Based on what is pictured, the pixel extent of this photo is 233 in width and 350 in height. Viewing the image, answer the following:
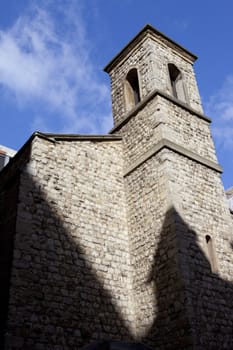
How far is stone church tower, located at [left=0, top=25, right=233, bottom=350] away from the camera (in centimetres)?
789

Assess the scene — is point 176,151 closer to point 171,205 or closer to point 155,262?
point 171,205

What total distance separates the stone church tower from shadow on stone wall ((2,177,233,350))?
0.08 ft

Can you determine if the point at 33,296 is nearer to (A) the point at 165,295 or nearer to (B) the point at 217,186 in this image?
(A) the point at 165,295

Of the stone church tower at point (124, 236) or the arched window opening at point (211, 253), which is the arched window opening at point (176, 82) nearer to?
the stone church tower at point (124, 236)

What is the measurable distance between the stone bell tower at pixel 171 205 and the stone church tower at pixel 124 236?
0.11 feet

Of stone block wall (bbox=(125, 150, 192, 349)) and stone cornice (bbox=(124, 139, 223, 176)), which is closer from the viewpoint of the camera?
stone block wall (bbox=(125, 150, 192, 349))

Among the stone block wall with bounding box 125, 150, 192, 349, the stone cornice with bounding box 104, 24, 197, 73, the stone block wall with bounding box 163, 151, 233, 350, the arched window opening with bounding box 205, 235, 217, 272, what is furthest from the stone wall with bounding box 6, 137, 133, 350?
the stone cornice with bounding box 104, 24, 197, 73

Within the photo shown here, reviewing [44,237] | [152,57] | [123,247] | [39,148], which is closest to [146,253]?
[123,247]

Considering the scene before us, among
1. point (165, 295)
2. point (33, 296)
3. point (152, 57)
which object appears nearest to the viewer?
point (33, 296)

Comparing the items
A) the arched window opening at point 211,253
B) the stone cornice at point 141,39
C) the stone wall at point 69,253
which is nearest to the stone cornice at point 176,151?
the stone wall at point 69,253

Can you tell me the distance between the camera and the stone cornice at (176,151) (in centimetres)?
1018

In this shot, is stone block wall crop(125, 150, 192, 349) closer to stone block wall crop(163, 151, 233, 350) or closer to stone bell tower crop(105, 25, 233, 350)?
stone bell tower crop(105, 25, 233, 350)

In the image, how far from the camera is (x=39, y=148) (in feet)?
32.0

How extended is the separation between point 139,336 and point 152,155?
439 centimetres
